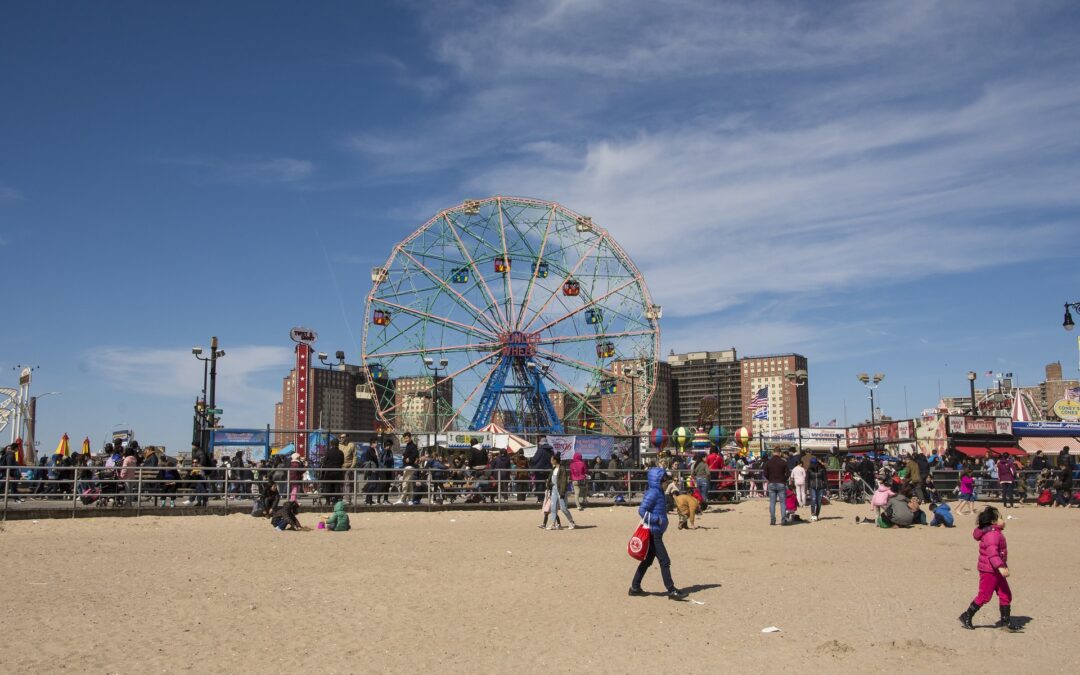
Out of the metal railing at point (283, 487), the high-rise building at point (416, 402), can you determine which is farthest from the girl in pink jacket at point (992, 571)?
the high-rise building at point (416, 402)

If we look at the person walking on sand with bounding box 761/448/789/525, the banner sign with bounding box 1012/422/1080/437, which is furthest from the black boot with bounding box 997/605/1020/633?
the banner sign with bounding box 1012/422/1080/437

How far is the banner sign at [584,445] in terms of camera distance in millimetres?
28984

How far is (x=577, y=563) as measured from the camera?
558 inches

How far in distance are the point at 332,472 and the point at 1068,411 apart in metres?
60.8

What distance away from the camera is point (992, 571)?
9.20m

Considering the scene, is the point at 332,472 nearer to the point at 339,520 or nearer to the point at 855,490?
the point at 339,520

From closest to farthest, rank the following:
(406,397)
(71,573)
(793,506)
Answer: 1. (71,573)
2. (793,506)
3. (406,397)

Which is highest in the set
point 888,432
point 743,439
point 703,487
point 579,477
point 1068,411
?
point 1068,411

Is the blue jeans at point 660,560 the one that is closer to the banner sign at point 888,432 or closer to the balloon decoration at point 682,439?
the balloon decoration at point 682,439

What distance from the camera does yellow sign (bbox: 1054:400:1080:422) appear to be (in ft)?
218

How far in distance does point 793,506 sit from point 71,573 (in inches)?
590

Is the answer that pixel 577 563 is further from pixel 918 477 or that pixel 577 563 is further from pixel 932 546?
pixel 918 477

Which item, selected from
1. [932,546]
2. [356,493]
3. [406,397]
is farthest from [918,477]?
[406,397]

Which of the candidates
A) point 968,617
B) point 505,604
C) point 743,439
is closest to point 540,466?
point 743,439
